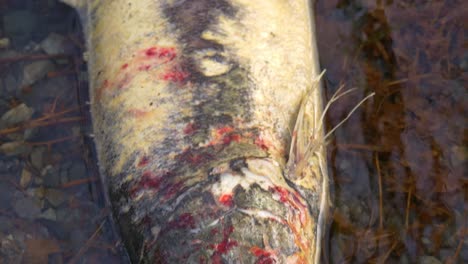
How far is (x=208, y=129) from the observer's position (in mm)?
2305

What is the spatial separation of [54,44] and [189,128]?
184cm

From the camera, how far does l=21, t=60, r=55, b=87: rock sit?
3.57 meters

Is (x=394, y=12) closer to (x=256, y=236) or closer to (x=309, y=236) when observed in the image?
(x=309, y=236)

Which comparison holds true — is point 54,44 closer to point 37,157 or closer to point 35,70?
point 35,70

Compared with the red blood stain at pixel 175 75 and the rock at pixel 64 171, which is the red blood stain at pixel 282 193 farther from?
the rock at pixel 64 171

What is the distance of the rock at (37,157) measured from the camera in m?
3.30

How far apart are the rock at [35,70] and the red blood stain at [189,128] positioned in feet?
5.67

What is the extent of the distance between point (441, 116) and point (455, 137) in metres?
0.15

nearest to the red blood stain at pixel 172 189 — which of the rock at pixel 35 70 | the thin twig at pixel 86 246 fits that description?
the thin twig at pixel 86 246

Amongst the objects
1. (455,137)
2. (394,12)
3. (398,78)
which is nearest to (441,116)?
(455,137)

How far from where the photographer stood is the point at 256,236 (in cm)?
201

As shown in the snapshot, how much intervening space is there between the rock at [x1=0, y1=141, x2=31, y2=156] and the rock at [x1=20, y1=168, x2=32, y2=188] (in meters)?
0.13

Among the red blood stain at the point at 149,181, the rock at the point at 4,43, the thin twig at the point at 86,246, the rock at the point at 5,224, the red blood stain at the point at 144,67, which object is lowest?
the rock at the point at 5,224

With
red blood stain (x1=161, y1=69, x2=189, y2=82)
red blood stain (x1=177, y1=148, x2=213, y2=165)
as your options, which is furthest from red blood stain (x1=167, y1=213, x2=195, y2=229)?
red blood stain (x1=161, y1=69, x2=189, y2=82)
